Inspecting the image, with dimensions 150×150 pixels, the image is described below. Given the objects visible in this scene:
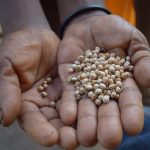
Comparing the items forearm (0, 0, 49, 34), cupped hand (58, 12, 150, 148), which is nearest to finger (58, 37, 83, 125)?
cupped hand (58, 12, 150, 148)

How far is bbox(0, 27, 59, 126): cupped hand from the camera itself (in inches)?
27.0

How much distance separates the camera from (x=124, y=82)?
764 millimetres

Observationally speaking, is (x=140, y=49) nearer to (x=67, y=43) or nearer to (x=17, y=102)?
(x=67, y=43)

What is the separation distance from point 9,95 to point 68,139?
138 mm

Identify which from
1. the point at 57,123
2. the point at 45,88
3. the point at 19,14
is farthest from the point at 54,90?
the point at 19,14

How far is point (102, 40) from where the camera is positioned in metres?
0.86

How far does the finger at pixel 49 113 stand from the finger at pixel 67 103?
0.09 ft

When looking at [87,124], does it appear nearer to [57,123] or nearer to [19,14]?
[57,123]

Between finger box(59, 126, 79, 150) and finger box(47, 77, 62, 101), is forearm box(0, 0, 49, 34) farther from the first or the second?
finger box(59, 126, 79, 150)

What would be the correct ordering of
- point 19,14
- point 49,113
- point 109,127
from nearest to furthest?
point 109,127, point 49,113, point 19,14

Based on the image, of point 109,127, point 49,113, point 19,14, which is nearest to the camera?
point 109,127

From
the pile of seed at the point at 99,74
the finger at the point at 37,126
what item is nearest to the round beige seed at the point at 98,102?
the pile of seed at the point at 99,74

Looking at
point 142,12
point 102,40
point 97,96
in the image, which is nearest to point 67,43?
point 102,40

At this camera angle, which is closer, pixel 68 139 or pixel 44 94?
pixel 68 139
